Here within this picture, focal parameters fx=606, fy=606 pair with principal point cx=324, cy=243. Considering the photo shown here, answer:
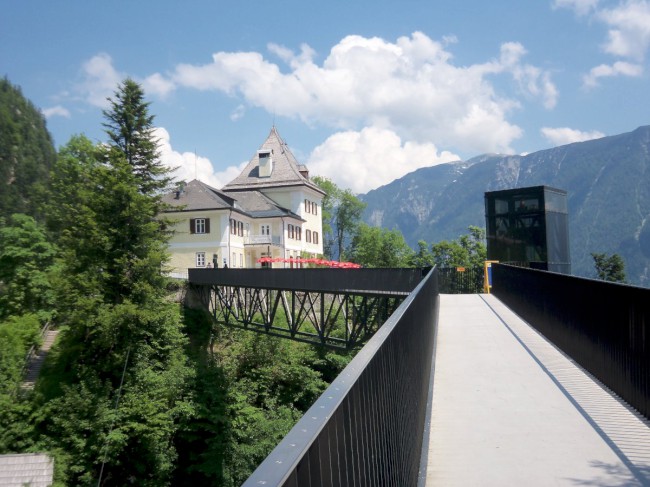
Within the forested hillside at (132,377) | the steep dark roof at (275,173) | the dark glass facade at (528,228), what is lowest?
the forested hillside at (132,377)

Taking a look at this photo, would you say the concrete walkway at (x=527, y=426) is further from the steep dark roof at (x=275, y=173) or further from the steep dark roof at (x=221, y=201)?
the steep dark roof at (x=275, y=173)

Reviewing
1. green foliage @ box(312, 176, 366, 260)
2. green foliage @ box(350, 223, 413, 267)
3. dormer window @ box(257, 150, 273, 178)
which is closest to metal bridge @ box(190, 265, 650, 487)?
dormer window @ box(257, 150, 273, 178)

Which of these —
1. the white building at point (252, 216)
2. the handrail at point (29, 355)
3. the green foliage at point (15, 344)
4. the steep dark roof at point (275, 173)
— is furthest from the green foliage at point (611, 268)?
the green foliage at point (15, 344)

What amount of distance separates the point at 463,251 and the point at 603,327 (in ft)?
277

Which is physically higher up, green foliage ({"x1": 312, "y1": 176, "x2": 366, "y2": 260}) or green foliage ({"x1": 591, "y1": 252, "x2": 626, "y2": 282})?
green foliage ({"x1": 312, "y1": 176, "x2": 366, "y2": 260})

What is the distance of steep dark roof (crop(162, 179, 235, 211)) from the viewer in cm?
5906

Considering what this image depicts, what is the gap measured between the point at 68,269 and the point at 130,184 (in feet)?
20.8

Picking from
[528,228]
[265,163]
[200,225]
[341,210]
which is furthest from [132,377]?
[341,210]

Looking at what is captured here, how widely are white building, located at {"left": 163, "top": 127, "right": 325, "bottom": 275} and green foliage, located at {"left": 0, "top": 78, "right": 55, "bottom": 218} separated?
2231 inches

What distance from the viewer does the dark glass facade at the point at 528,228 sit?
33.6m

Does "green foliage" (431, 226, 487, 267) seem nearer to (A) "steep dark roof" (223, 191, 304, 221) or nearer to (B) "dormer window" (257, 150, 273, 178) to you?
(A) "steep dark roof" (223, 191, 304, 221)

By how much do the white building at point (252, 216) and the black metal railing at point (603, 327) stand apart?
38.6m

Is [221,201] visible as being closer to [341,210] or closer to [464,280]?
[464,280]

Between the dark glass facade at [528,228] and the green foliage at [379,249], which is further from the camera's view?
the green foliage at [379,249]
